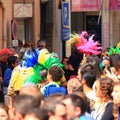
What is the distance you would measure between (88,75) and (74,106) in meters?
2.82

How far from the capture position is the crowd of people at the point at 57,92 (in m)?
6.26

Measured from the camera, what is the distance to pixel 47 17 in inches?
1099

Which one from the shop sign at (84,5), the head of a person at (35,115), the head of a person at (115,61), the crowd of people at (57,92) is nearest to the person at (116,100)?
the crowd of people at (57,92)

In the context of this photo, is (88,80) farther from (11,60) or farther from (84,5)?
(84,5)

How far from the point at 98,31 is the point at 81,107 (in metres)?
24.1

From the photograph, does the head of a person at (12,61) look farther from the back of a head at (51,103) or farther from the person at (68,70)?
the back of a head at (51,103)

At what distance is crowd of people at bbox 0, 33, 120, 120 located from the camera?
247 inches

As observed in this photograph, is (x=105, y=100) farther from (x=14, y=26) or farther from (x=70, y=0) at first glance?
(x=70, y=0)

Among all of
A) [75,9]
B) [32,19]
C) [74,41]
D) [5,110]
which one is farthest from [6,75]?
[75,9]

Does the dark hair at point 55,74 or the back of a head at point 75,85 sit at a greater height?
the dark hair at point 55,74

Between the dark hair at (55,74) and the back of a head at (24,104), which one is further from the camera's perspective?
the dark hair at (55,74)

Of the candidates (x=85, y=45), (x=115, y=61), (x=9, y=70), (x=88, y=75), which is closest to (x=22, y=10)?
(x=9, y=70)

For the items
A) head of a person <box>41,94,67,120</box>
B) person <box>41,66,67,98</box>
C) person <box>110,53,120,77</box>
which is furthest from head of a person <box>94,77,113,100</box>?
person <box>110,53,120,77</box>

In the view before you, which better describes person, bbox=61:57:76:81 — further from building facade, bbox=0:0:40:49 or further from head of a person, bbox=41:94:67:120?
head of a person, bbox=41:94:67:120
